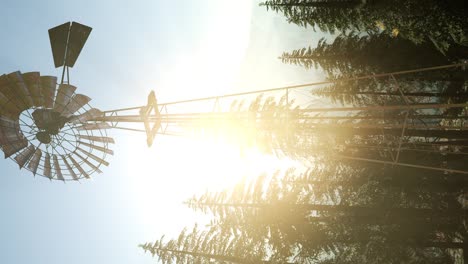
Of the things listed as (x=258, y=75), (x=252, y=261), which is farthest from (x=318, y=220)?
(x=258, y=75)

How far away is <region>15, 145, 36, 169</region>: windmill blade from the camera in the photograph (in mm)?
9898

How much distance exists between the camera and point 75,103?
9250 millimetres

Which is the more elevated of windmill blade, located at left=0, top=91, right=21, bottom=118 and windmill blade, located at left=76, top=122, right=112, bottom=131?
windmill blade, located at left=0, top=91, right=21, bottom=118

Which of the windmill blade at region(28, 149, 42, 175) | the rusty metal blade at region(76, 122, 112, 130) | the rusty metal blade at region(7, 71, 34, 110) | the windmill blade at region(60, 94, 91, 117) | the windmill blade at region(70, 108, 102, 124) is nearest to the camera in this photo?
the rusty metal blade at region(7, 71, 34, 110)

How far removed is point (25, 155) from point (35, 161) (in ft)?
1.14

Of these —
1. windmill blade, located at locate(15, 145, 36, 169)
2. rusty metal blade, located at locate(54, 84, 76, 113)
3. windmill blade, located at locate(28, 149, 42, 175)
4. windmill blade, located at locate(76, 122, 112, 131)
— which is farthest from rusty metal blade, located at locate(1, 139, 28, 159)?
windmill blade, located at locate(76, 122, 112, 131)

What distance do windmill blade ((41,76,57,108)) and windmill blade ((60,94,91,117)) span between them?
47 cm

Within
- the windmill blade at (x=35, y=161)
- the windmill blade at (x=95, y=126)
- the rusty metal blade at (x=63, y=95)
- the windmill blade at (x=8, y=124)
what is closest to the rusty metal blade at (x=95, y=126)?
the windmill blade at (x=95, y=126)

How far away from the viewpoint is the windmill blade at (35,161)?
10.1 meters

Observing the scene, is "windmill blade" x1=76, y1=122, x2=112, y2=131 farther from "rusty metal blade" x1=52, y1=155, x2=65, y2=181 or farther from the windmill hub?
"rusty metal blade" x1=52, y1=155, x2=65, y2=181

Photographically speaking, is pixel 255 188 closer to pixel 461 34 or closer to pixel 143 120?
pixel 143 120

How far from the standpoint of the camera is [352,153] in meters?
17.9

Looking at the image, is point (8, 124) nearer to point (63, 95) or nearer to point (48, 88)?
point (48, 88)

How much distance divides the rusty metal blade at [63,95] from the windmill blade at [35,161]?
6.16ft
